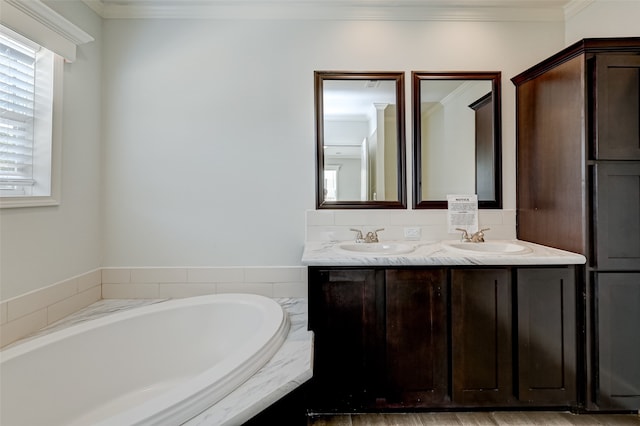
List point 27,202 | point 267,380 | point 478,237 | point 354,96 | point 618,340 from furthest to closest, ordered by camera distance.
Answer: point 354,96 → point 478,237 → point 618,340 → point 27,202 → point 267,380

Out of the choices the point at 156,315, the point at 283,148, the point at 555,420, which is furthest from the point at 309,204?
the point at 555,420

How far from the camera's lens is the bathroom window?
5.12 feet

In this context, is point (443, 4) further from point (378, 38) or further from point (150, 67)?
point (150, 67)

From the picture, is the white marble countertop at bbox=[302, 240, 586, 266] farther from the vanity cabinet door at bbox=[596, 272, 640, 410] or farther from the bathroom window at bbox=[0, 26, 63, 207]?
the bathroom window at bbox=[0, 26, 63, 207]

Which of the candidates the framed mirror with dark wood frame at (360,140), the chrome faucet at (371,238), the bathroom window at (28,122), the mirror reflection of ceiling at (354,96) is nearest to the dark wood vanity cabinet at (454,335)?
the chrome faucet at (371,238)

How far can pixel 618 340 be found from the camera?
1706 mm

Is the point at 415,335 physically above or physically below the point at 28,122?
below

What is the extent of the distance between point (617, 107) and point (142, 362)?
300 cm

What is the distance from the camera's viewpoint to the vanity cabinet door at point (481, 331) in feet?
5.68

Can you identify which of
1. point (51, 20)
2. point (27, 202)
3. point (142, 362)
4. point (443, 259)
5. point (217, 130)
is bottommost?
point (142, 362)

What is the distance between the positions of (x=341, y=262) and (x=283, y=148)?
1004mm

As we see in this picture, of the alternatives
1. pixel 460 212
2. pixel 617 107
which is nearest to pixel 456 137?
pixel 460 212

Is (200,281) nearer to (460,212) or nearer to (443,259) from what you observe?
(443,259)

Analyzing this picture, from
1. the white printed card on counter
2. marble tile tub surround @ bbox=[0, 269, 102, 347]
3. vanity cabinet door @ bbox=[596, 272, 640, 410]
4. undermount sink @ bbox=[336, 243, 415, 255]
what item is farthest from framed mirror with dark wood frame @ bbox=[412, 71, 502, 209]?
marble tile tub surround @ bbox=[0, 269, 102, 347]
